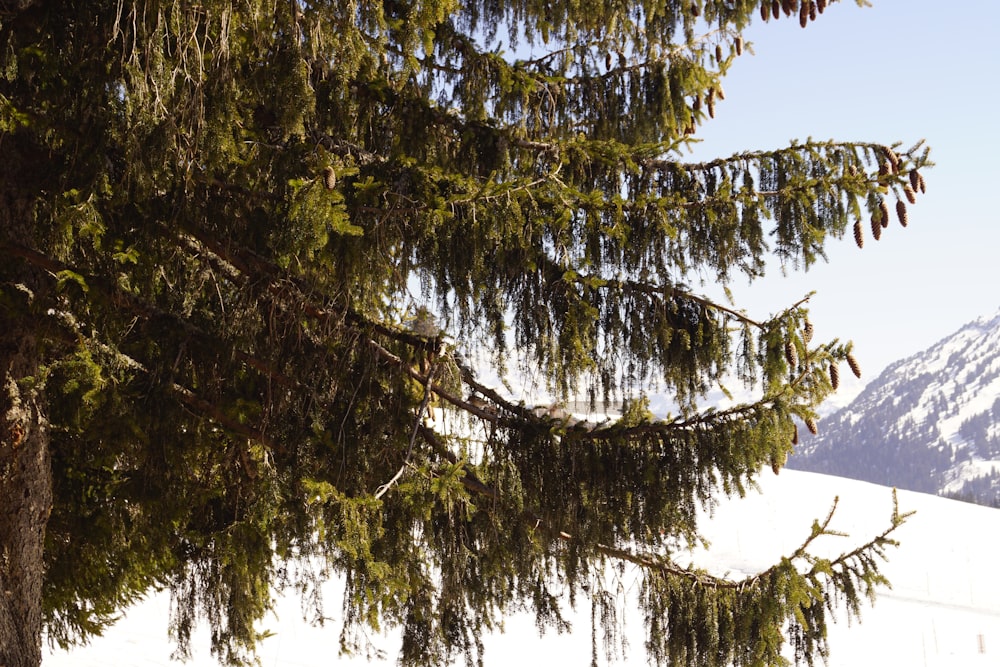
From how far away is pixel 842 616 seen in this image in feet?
86.3

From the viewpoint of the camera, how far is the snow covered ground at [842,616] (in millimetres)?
17188

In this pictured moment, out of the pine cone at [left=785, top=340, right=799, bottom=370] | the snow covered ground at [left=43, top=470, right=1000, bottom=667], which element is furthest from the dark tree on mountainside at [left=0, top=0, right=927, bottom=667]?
the snow covered ground at [left=43, top=470, right=1000, bottom=667]

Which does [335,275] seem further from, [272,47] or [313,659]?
[313,659]

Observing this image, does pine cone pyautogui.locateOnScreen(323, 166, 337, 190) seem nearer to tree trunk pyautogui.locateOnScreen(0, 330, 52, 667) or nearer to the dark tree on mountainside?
the dark tree on mountainside

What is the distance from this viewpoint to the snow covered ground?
56.4 feet

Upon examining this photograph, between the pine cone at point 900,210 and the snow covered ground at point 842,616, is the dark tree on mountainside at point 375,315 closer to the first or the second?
the pine cone at point 900,210

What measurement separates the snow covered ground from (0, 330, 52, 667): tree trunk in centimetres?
453

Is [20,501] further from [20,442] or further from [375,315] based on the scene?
[375,315]

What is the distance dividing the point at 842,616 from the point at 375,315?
79.0 feet

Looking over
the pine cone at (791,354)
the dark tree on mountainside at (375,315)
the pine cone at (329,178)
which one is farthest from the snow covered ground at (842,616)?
the pine cone at (329,178)

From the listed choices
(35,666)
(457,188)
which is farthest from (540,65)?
(35,666)

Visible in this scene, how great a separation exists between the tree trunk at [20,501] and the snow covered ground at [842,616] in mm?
4525

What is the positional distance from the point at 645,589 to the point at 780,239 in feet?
8.22

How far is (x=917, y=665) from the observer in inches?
945
